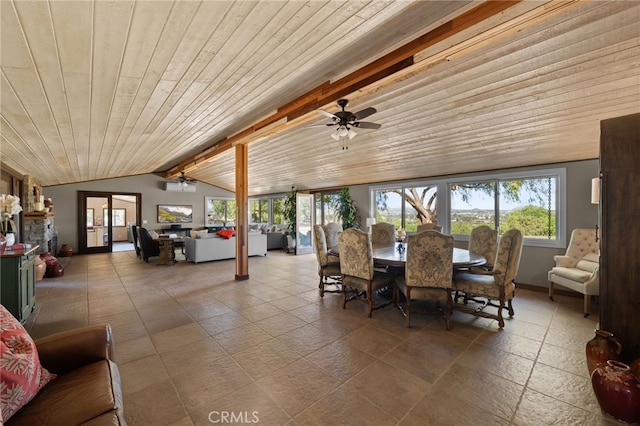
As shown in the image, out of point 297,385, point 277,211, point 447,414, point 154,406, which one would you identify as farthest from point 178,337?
point 277,211

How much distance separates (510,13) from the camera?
179cm

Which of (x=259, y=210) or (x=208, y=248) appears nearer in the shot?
(x=208, y=248)

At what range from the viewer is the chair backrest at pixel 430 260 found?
2941 mm

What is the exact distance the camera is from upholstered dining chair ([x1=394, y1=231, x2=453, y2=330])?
2.95 metres

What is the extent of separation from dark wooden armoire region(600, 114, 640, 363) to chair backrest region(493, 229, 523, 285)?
3.48 feet

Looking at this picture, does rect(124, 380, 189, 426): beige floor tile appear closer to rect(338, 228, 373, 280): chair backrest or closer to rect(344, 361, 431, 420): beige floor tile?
rect(344, 361, 431, 420): beige floor tile

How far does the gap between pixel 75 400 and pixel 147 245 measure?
686 centimetres

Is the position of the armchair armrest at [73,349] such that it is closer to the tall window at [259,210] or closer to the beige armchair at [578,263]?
the beige armchair at [578,263]

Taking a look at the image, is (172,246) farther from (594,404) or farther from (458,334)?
(594,404)

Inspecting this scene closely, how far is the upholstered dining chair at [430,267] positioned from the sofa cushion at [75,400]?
2.73 metres

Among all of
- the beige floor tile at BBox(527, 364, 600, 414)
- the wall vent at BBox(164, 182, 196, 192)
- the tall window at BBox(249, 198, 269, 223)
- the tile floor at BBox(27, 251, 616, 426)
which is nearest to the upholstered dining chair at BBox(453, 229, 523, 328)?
the tile floor at BBox(27, 251, 616, 426)

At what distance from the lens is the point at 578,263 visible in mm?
3980

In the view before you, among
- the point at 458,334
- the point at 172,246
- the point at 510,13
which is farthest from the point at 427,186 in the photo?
the point at 172,246

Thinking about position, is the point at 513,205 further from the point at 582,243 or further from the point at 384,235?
the point at 384,235
